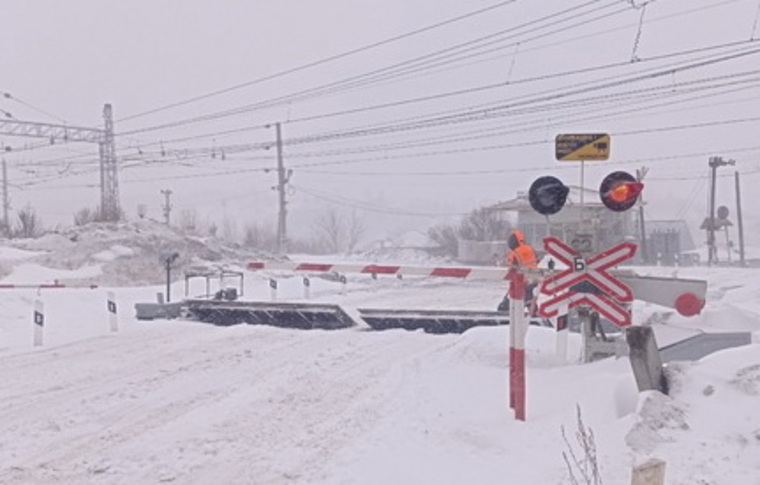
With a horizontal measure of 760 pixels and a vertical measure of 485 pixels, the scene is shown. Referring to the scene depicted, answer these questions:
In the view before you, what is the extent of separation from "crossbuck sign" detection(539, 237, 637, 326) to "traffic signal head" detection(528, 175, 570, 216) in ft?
1.00

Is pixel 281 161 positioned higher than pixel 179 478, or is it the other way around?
pixel 281 161

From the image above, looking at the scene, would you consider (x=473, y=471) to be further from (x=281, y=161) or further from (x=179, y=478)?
(x=281, y=161)

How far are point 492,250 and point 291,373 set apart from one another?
46207 mm

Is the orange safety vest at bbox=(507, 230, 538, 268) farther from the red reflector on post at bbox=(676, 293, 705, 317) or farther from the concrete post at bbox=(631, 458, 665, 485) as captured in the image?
the concrete post at bbox=(631, 458, 665, 485)

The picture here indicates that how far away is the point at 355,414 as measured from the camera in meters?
6.25

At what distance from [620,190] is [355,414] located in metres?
2.99

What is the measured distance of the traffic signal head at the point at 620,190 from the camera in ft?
20.5

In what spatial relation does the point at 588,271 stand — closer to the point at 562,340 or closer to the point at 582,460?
the point at 562,340

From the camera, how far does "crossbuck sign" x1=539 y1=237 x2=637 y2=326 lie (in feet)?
21.3

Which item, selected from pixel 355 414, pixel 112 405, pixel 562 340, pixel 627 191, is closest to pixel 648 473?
pixel 355 414

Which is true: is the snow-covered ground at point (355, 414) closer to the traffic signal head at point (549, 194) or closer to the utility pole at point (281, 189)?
the traffic signal head at point (549, 194)

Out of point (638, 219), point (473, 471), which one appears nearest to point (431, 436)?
point (473, 471)

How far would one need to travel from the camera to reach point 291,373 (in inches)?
323

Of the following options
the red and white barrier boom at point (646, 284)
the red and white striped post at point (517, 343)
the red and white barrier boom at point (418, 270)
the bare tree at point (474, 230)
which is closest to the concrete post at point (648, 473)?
the red and white striped post at point (517, 343)
